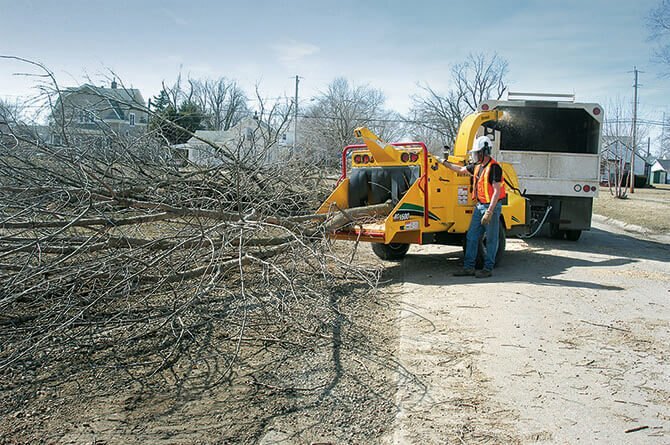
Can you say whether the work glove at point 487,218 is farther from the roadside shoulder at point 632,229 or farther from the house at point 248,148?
the roadside shoulder at point 632,229

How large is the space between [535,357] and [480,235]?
3423mm

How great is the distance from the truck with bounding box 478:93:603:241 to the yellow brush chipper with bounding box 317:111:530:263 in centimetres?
197

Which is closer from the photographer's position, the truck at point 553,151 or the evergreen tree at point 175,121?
the evergreen tree at point 175,121

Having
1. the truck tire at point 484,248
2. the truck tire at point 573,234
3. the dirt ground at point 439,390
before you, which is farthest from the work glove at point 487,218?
the truck tire at point 573,234

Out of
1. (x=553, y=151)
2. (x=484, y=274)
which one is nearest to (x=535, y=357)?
(x=484, y=274)

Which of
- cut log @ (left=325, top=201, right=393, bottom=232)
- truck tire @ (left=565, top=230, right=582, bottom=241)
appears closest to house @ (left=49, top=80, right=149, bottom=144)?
cut log @ (left=325, top=201, right=393, bottom=232)

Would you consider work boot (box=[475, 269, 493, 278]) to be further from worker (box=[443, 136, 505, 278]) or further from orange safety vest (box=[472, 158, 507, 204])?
orange safety vest (box=[472, 158, 507, 204])

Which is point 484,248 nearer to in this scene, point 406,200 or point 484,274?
point 484,274

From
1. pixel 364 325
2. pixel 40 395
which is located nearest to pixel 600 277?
pixel 364 325

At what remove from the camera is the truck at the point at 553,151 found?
1128cm

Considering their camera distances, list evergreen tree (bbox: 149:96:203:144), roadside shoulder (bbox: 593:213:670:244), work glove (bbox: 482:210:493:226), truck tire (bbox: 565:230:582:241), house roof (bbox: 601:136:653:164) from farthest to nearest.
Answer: house roof (bbox: 601:136:653:164) < roadside shoulder (bbox: 593:213:670:244) < truck tire (bbox: 565:230:582:241) < work glove (bbox: 482:210:493:226) < evergreen tree (bbox: 149:96:203:144)

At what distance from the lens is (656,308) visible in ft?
19.9

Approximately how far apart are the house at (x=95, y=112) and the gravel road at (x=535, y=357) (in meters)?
3.71

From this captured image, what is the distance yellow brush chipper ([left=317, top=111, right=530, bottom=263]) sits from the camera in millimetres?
7668
